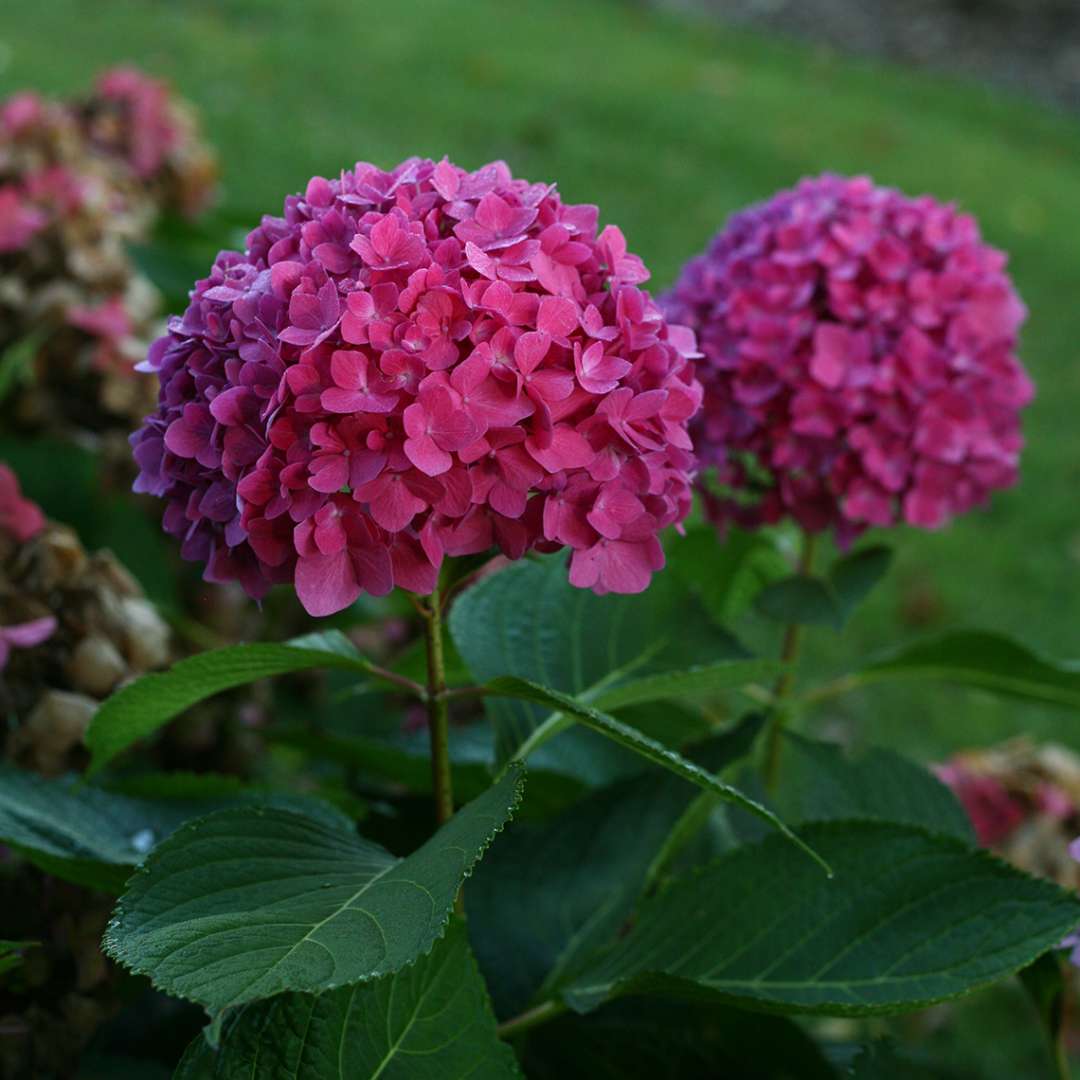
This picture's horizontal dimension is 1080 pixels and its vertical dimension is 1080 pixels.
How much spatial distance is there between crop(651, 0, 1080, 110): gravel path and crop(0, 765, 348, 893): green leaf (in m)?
8.10

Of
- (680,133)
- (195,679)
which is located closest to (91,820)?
(195,679)

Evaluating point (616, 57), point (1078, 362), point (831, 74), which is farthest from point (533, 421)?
point (831, 74)

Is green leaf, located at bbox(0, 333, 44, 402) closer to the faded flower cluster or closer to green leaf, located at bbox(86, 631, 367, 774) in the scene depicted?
the faded flower cluster

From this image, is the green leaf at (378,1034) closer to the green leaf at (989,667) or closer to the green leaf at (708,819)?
the green leaf at (708,819)

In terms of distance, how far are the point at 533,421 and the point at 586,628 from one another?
37 cm

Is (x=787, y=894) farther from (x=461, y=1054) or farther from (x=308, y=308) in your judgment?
(x=308, y=308)

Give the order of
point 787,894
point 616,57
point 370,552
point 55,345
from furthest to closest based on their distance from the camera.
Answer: point 616,57, point 55,345, point 787,894, point 370,552

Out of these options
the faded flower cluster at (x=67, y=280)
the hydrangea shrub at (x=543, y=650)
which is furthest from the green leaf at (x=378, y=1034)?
the faded flower cluster at (x=67, y=280)

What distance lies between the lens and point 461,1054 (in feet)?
2.81

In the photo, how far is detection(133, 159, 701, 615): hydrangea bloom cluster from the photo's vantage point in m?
0.82

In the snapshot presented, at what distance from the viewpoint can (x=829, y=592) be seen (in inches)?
52.7

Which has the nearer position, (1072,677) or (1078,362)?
(1072,677)

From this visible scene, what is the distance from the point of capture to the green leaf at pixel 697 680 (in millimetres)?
959

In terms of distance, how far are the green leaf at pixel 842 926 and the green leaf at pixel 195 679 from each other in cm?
28
